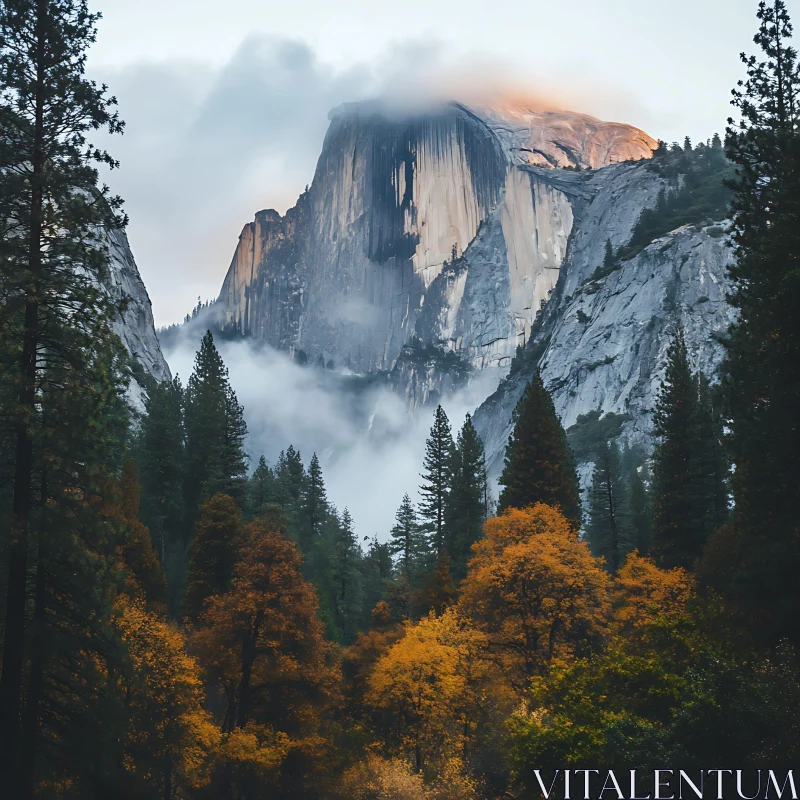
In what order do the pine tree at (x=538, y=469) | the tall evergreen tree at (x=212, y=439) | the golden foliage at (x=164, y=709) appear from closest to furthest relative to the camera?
the golden foliage at (x=164, y=709), the pine tree at (x=538, y=469), the tall evergreen tree at (x=212, y=439)

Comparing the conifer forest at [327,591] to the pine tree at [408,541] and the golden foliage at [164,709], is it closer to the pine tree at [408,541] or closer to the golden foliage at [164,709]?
the golden foliage at [164,709]

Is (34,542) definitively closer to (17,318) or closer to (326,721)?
(17,318)

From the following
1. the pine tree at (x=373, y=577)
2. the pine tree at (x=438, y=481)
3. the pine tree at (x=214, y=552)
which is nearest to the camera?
the pine tree at (x=214, y=552)

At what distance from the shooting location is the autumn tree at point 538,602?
3631 centimetres

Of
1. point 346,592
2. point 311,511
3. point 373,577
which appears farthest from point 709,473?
point 311,511

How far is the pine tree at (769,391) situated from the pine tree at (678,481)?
1783 cm

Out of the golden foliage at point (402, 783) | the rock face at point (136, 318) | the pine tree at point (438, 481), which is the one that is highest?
the rock face at point (136, 318)

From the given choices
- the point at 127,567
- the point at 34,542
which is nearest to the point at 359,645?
the point at 127,567

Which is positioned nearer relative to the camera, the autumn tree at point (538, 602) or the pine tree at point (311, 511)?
the autumn tree at point (538, 602)

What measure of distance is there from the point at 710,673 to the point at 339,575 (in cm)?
5188

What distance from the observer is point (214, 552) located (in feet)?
138

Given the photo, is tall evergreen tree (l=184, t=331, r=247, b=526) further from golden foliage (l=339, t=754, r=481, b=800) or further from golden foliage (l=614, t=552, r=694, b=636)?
golden foliage (l=614, t=552, r=694, b=636)

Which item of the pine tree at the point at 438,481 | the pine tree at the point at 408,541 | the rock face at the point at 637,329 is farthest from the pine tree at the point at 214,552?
the rock face at the point at 637,329

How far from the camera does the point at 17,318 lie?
55.3 feet
